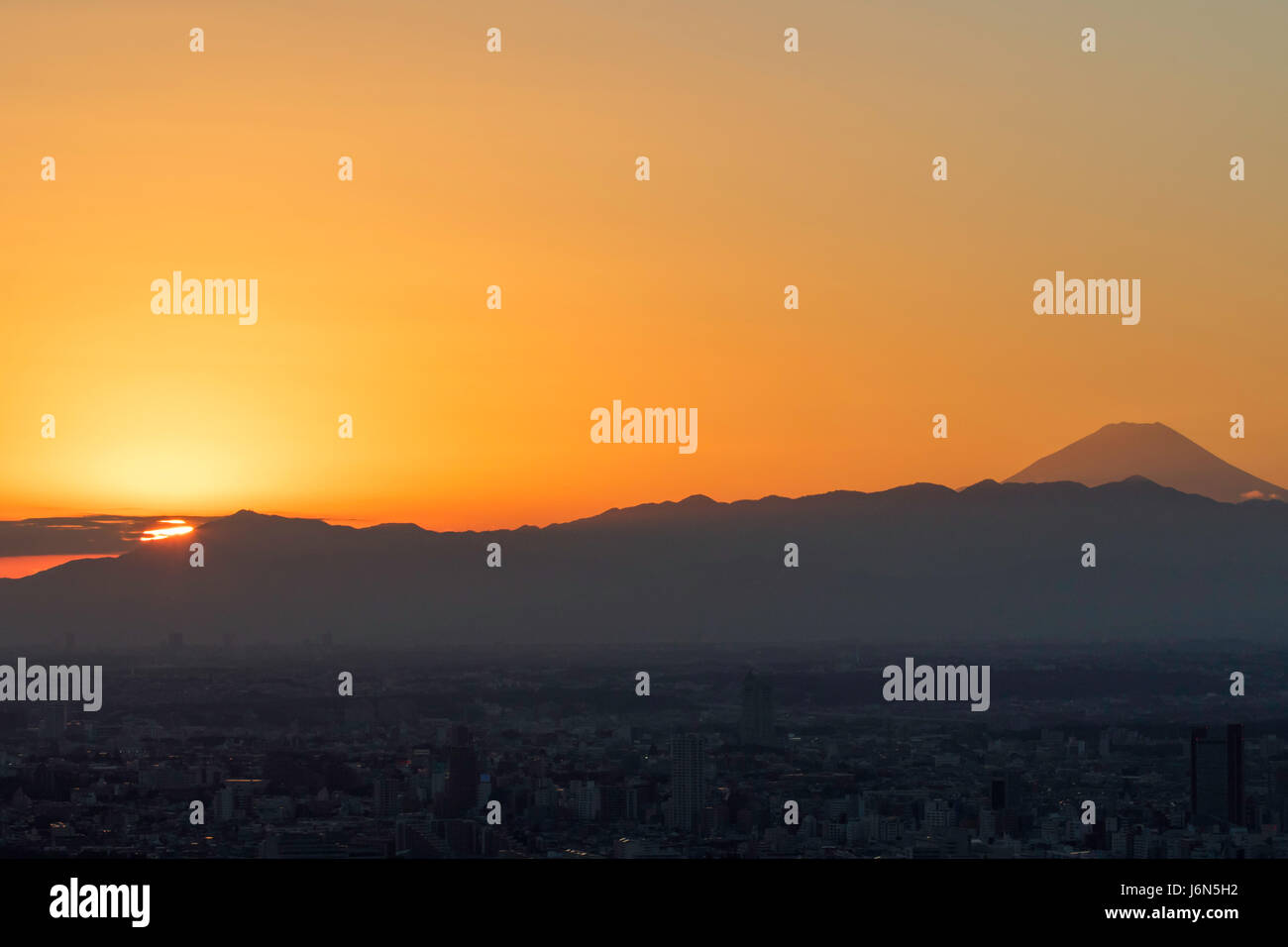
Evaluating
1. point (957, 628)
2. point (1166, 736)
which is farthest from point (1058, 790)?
point (957, 628)

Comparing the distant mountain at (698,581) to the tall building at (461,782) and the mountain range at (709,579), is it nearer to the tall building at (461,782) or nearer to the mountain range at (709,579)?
the mountain range at (709,579)

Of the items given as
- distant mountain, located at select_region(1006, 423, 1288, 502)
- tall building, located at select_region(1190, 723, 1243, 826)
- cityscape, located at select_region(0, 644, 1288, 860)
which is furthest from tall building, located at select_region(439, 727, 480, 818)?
distant mountain, located at select_region(1006, 423, 1288, 502)

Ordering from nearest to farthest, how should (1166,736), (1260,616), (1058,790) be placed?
1. (1058,790)
2. (1166,736)
3. (1260,616)

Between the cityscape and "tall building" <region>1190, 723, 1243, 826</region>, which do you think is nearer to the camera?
the cityscape

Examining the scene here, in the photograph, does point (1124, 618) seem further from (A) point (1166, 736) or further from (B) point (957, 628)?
(A) point (1166, 736)

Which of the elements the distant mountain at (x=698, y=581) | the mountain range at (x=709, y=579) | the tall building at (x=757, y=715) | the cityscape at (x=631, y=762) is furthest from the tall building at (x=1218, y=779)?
the mountain range at (x=709, y=579)

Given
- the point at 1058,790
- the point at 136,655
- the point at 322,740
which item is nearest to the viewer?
the point at 1058,790

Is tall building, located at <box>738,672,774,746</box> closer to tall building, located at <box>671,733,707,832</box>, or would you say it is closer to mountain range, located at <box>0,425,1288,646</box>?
tall building, located at <box>671,733,707,832</box>
